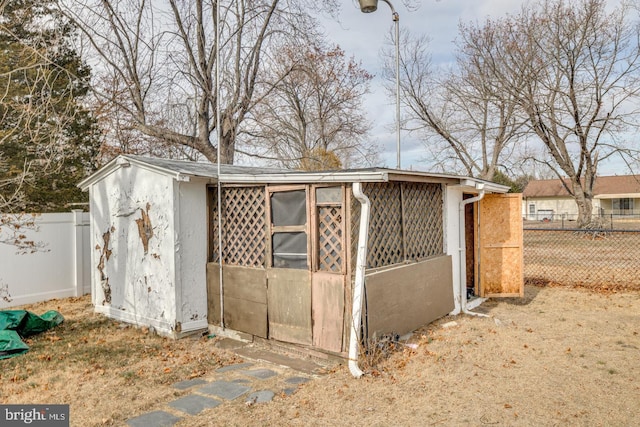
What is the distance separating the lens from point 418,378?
14.0 feet

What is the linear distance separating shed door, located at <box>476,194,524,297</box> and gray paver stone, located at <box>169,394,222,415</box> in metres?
5.65

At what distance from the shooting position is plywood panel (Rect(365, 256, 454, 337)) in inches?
196

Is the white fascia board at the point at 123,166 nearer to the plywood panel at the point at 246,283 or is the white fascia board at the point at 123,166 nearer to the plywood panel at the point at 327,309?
the plywood panel at the point at 246,283

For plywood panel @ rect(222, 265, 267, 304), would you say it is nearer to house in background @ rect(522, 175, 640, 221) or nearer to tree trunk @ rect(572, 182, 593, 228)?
tree trunk @ rect(572, 182, 593, 228)

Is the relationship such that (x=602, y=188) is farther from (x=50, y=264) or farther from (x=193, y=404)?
(x=193, y=404)

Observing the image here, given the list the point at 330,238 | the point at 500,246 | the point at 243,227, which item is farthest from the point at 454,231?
the point at 243,227

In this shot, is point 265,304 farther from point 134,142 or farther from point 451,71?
point 451,71

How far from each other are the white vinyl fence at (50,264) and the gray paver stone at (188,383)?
5049 millimetres

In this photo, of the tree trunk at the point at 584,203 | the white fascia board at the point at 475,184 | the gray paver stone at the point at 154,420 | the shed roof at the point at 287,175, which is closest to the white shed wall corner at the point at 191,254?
the shed roof at the point at 287,175

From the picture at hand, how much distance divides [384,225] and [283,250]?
4.41 ft

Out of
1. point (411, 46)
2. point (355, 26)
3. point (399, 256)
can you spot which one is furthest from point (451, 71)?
point (399, 256)

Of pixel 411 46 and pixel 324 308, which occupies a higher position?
pixel 411 46

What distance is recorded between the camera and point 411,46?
20.5 m

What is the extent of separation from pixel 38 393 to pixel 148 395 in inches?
43.9
